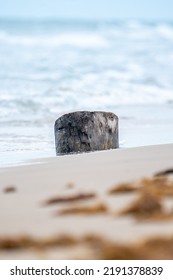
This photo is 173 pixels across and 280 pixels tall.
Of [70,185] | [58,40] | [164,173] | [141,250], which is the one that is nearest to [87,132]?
[164,173]

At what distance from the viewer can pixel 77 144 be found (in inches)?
171

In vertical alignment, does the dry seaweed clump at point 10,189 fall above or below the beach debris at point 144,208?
above

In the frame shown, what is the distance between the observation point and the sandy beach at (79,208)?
158 cm

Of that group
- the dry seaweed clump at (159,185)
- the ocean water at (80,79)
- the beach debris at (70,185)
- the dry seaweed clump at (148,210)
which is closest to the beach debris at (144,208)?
the dry seaweed clump at (148,210)

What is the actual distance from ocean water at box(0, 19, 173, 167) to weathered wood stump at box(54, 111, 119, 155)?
326 millimetres

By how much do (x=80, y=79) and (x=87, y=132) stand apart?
9294mm

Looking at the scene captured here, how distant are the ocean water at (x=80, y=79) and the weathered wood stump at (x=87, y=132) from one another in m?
0.33

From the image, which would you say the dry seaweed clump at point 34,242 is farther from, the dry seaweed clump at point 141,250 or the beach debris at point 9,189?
the beach debris at point 9,189

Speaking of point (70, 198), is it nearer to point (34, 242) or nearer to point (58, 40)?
point (34, 242)

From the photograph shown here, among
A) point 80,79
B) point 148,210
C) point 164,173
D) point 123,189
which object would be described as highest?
point 80,79

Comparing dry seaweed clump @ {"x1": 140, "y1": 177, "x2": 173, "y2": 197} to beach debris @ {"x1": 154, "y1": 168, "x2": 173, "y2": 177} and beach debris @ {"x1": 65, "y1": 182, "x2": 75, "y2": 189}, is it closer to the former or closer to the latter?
beach debris @ {"x1": 154, "y1": 168, "x2": 173, "y2": 177}

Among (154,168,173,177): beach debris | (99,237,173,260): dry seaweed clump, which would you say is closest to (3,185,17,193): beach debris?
(154,168,173,177): beach debris

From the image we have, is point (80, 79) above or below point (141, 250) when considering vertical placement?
above

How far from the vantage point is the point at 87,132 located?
4.33m
